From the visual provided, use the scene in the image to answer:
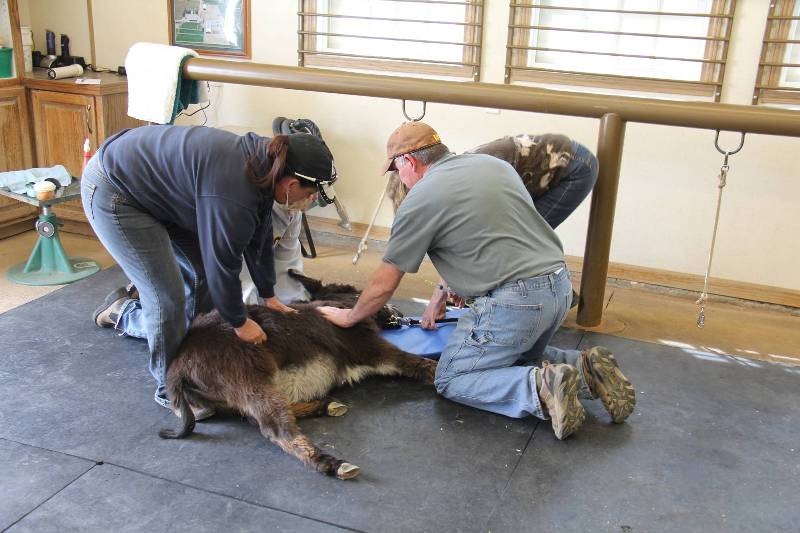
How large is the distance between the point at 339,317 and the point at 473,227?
70cm

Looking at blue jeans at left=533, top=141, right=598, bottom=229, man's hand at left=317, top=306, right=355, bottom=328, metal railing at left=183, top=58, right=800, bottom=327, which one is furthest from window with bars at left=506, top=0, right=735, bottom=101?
man's hand at left=317, top=306, right=355, bottom=328

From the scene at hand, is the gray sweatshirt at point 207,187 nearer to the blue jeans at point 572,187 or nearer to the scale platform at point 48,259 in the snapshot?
the blue jeans at point 572,187

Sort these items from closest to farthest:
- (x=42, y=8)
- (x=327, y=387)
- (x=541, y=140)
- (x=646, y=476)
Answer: (x=646, y=476) → (x=327, y=387) → (x=541, y=140) → (x=42, y=8)

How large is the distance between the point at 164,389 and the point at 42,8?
13.2 feet

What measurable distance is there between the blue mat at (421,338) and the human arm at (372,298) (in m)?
0.42

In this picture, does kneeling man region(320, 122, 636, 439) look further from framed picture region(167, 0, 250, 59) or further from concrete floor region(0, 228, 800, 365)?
framed picture region(167, 0, 250, 59)

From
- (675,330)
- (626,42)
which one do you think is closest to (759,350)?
(675,330)

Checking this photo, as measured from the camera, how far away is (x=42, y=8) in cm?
571

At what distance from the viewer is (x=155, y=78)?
4082 mm

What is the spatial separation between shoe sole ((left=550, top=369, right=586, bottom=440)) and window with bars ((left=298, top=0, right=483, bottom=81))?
2.65 meters

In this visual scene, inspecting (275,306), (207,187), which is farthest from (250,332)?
(207,187)

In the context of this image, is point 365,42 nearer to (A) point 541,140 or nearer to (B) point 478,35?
(B) point 478,35

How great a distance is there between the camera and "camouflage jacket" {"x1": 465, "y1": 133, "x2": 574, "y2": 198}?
347cm

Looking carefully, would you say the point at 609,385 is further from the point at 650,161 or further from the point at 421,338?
the point at 650,161
